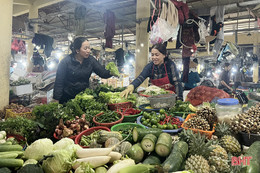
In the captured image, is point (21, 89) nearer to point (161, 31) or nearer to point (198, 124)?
point (161, 31)

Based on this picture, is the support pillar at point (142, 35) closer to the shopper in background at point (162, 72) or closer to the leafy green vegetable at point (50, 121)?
the shopper in background at point (162, 72)

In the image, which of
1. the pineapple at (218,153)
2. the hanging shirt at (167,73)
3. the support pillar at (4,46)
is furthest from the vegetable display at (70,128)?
the support pillar at (4,46)

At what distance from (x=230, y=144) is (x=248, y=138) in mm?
206

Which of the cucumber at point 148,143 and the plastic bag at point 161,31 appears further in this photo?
the plastic bag at point 161,31

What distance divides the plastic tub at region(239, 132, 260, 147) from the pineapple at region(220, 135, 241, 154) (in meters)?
0.09

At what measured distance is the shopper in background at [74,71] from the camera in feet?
12.4

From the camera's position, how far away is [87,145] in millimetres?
1683

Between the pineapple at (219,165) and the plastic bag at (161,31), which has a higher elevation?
the plastic bag at (161,31)

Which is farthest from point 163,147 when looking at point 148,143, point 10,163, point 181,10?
point 181,10

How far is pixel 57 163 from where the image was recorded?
1.28 meters

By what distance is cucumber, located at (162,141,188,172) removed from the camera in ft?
4.26

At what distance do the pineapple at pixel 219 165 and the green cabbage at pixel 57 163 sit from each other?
111 centimetres

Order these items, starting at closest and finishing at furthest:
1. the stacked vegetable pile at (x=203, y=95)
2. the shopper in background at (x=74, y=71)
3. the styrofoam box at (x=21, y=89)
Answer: the stacked vegetable pile at (x=203, y=95)
the shopper in background at (x=74, y=71)
the styrofoam box at (x=21, y=89)

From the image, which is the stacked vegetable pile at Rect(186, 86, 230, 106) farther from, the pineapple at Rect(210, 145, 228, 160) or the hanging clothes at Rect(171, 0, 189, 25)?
the pineapple at Rect(210, 145, 228, 160)
